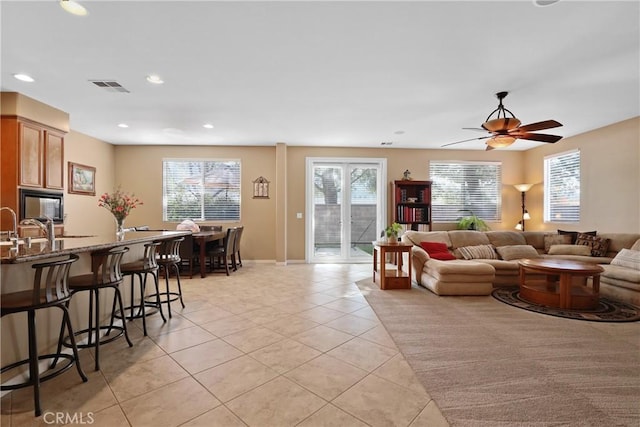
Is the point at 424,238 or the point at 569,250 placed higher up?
the point at 424,238

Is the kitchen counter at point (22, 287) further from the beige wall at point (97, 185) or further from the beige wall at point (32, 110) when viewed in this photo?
the beige wall at point (97, 185)

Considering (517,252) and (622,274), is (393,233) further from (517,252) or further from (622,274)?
(622,274)

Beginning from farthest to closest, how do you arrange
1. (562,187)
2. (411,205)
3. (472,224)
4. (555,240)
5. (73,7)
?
1. (411,205)
2. (472,224)
3. (562,187)
4. (555,240)
5. (73,7)

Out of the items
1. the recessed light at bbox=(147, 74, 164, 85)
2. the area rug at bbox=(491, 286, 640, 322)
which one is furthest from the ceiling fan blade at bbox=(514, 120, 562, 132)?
the recessed light at bbox=(147, 74, 164, 85)

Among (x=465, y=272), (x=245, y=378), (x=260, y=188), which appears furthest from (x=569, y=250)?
(x=260, y=188)

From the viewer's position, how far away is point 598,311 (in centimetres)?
346

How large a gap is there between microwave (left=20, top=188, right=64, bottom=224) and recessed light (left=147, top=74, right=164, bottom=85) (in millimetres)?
2217

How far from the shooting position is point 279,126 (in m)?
5.28

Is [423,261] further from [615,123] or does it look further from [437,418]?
[615,123]

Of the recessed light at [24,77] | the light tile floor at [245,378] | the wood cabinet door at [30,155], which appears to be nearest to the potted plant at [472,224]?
the light tile floor at [245,378]

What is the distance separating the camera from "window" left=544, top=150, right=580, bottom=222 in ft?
18.6

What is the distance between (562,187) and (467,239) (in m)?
2.52

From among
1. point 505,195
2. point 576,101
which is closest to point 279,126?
point 576,101

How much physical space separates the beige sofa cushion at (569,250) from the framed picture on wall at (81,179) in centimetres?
880
